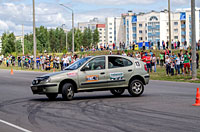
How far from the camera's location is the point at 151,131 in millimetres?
8172

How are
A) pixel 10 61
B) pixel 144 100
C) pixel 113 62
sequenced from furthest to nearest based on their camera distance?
pixel 10 61
pixel 113 62
pixel 144 100

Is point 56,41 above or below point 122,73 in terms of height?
above

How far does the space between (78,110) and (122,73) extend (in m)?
3.77

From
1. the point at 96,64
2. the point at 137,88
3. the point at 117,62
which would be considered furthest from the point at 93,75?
the point at 137,88

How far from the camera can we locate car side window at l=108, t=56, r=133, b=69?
1502cm

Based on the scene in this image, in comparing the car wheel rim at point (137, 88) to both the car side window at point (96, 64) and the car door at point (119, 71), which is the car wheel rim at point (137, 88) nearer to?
the car door at point (119, 71)

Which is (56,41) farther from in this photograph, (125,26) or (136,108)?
(136,108)

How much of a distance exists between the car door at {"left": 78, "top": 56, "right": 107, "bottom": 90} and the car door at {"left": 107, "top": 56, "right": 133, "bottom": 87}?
0.24 meters

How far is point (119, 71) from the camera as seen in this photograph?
1496 cm

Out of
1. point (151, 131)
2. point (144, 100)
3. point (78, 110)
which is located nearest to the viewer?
point (151, 131)

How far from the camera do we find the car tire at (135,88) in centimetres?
1513

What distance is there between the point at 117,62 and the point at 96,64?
0.90 m

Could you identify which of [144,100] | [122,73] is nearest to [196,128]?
[144,100]

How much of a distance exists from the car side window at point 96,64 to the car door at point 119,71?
0.28m
